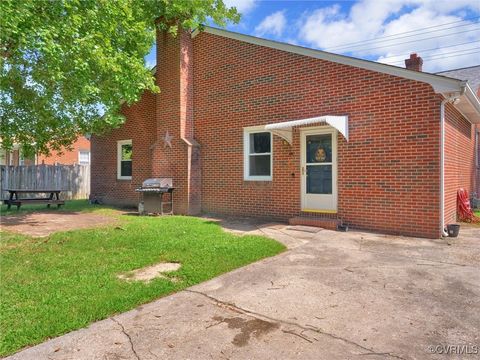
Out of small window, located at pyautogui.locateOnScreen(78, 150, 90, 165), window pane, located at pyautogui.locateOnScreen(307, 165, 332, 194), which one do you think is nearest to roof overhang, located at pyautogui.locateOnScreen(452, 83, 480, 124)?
window pane, located at pyautogui.locateOnScreen(307, 165, 332, 194)

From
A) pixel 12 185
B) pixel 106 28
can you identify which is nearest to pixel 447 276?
pixel 106 28

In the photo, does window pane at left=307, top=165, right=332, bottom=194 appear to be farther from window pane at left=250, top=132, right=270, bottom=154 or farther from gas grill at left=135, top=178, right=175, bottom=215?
gas grill at left=135, top=178, right=175, bottom=215

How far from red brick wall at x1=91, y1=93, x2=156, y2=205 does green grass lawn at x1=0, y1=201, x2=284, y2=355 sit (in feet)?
16.7

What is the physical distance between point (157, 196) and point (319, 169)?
16.9 feet

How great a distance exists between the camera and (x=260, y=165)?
394 inches

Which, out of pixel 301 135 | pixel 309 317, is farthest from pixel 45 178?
pixel 309 317

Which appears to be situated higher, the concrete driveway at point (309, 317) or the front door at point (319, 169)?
the front door at point (319, 169)

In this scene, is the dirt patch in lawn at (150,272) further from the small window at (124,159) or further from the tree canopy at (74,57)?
the small window at (124,159)

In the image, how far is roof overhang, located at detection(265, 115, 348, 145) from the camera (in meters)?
7.77

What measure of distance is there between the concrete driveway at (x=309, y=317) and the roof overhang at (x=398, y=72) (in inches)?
133

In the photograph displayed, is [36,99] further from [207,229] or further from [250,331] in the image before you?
[250,331]

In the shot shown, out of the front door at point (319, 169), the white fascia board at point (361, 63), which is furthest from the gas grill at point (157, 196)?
the white fascia board at point (361, 63)

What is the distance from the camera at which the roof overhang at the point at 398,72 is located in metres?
6.88

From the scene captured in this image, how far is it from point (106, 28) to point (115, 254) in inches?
225
